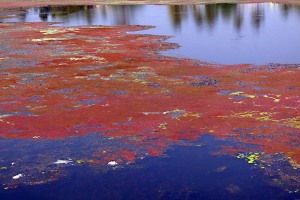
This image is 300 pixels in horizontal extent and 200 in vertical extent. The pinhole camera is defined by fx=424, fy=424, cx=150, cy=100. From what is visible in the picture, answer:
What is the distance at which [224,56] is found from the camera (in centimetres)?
3581

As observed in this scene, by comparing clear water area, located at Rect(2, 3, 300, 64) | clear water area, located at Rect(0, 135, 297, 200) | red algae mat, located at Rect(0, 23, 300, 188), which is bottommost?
clear water area, located at Rect(0, 135, 297, 200)

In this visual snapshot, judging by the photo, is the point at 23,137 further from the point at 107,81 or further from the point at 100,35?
the point at 100,35

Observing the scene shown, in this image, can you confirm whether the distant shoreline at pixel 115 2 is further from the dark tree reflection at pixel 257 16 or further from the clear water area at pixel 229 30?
the dark tree reflection at pixel 257 16

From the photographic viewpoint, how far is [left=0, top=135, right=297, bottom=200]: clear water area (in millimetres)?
13188

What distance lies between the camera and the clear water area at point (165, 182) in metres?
13.2

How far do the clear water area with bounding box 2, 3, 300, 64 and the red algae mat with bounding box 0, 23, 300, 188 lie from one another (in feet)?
13.1

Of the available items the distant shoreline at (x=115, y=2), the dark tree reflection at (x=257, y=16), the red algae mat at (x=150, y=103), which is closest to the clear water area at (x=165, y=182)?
the red algae mat at (x=150, y=103)

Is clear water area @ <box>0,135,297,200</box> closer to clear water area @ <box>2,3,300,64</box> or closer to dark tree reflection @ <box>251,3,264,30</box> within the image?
clear water area @ <box>2,3,300,64</box>

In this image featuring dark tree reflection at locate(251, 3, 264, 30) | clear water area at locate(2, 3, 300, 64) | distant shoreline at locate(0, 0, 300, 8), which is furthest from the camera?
distant shoreline at locate(0, 0, 300, 8)

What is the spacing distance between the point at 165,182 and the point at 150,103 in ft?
27.3

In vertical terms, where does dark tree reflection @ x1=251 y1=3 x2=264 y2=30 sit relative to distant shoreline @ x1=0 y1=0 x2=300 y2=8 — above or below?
below

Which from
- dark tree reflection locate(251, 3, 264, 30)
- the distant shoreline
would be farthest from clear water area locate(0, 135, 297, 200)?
the distant shoreline

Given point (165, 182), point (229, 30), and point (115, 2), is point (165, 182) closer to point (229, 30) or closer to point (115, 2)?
point (229, 30)

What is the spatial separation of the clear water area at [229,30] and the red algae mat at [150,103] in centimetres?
398
